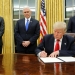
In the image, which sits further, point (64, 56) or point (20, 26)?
point (20, 26)

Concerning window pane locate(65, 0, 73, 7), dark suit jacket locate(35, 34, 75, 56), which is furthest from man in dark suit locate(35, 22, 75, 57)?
window pane locate(65, 0, 73, 7)

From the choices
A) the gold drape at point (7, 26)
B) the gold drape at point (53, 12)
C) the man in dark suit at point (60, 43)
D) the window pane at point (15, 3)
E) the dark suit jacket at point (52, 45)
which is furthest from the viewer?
the window pane at point (15, 3)

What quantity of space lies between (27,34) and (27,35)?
0.10 feet

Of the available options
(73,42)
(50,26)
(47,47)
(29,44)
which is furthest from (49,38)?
(50,26)

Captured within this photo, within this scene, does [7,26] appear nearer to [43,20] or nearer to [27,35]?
[43,20]

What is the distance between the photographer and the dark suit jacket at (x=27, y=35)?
4711mm

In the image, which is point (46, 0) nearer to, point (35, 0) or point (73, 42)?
point (35, 0)

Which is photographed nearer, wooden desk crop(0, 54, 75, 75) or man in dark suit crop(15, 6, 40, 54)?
wooden desk crop(0, 54, 75, 75)

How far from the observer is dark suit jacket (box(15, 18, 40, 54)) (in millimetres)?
4711

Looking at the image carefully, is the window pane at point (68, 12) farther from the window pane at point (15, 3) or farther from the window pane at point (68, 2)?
the window pane at point (15, 3)

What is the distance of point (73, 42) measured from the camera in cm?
323

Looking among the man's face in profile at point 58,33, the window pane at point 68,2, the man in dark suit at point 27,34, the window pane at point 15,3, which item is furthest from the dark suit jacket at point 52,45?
the window pane at point 15,3

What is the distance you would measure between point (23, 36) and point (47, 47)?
1.64 metres

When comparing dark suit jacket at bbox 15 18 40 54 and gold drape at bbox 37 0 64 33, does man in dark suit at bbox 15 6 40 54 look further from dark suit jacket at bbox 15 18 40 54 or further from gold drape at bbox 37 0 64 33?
gold drape at bbox 37 0 64 33
